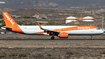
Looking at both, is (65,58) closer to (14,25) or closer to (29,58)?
(29,58)

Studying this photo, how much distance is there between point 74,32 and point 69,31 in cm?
128

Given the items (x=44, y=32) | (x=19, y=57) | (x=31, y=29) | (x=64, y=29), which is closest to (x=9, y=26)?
(x=31, y=29)

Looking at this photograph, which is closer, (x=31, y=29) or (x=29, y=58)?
(x=29, y=58)

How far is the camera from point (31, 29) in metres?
53.8

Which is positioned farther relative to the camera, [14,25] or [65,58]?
[14,25]

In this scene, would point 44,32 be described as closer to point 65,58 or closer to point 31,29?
point 31,29

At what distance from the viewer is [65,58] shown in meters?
25.3

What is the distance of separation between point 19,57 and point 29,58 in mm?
1465

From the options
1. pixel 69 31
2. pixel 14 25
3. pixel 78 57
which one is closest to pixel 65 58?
pixel 78 57

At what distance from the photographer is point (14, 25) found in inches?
2136

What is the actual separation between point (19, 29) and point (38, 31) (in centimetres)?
496

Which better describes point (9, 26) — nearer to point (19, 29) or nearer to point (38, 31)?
point (19, 29)

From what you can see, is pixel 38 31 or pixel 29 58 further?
pixel 38 31

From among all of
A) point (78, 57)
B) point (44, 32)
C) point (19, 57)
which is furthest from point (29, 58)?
point (44, 32)
